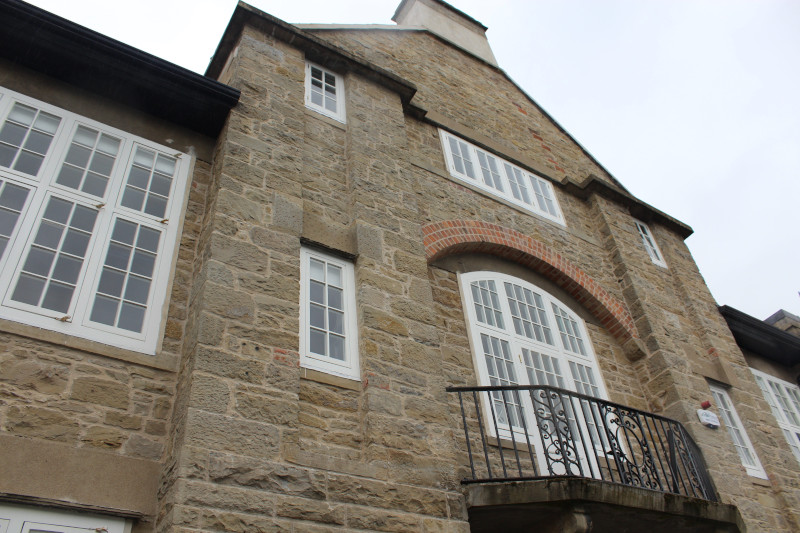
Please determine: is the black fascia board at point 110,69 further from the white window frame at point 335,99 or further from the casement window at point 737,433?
the casement window at point 737,433

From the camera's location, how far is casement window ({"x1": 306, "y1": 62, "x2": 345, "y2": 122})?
28.9 feet

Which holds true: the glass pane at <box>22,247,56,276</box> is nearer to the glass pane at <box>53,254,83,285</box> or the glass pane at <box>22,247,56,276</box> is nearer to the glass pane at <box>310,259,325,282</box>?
the glass pane at <box>53,254,83,285</box>

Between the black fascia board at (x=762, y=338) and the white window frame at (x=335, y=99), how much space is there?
8.18 m

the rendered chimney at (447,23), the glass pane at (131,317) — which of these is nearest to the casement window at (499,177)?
the rendered chimney at (447,23)

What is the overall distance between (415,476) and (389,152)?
4.65m

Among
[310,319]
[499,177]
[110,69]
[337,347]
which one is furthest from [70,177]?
[499,177]

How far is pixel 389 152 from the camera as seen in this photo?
8.67 metres

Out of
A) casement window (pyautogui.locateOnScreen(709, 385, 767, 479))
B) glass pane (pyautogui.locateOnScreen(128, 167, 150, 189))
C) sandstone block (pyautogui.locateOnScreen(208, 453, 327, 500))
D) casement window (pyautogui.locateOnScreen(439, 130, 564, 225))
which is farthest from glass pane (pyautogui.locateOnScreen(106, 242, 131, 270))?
casement window (pyautogui.locateOnScreen(709, 385, 767, 479))

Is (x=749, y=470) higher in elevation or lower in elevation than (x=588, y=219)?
lower

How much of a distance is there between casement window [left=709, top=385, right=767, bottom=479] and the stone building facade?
15 cm

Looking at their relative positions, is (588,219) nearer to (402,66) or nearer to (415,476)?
(402,66)

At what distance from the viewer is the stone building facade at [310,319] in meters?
4.89

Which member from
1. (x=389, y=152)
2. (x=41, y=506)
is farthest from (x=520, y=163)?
(x=41, y=506)

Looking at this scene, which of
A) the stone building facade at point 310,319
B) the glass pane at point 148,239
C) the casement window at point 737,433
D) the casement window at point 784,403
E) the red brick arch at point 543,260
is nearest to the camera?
the stone building facade at point 310,319
